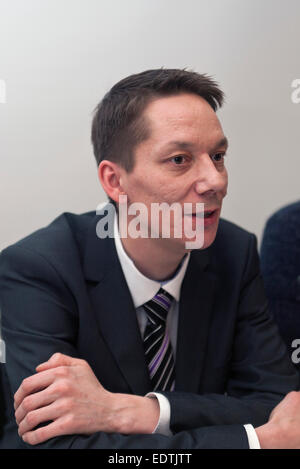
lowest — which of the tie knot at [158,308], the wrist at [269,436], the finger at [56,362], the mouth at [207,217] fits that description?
the wrist at [269,436]

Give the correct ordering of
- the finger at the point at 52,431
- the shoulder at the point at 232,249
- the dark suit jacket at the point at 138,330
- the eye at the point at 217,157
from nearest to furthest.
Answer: the finger at the point at 52,431
the dark suit jacket at the point at 138,330
the eye at the point at 217,157
the shoulder at the point at 232,249

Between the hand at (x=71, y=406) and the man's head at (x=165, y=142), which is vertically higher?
the man's head at (x=165, y=142)

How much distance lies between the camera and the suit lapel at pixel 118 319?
52.1 inches

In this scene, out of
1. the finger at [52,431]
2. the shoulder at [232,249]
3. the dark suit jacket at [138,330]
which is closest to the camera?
the finger at [52,431]

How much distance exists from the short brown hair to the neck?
21 centimetres

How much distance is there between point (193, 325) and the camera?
1405 millimetres

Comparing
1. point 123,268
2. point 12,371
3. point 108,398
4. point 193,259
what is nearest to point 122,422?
point 108,398

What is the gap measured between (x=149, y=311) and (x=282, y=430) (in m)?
0.44

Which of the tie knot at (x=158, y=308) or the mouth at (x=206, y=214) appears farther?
the tie knot at (x=158, y=308)

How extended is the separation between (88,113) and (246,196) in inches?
26.6

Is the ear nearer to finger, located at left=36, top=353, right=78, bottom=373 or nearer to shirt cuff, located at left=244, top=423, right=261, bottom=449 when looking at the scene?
finger, located at left=36, top=353, right=78, bottom=373

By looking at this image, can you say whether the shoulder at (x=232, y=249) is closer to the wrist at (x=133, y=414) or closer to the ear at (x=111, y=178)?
the ear at (x=111, y=178)

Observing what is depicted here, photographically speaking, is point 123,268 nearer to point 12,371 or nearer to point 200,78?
point 12,371

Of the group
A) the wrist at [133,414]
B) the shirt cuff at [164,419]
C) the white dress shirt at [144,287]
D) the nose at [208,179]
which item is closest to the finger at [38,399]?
the wrist at [133,414]
